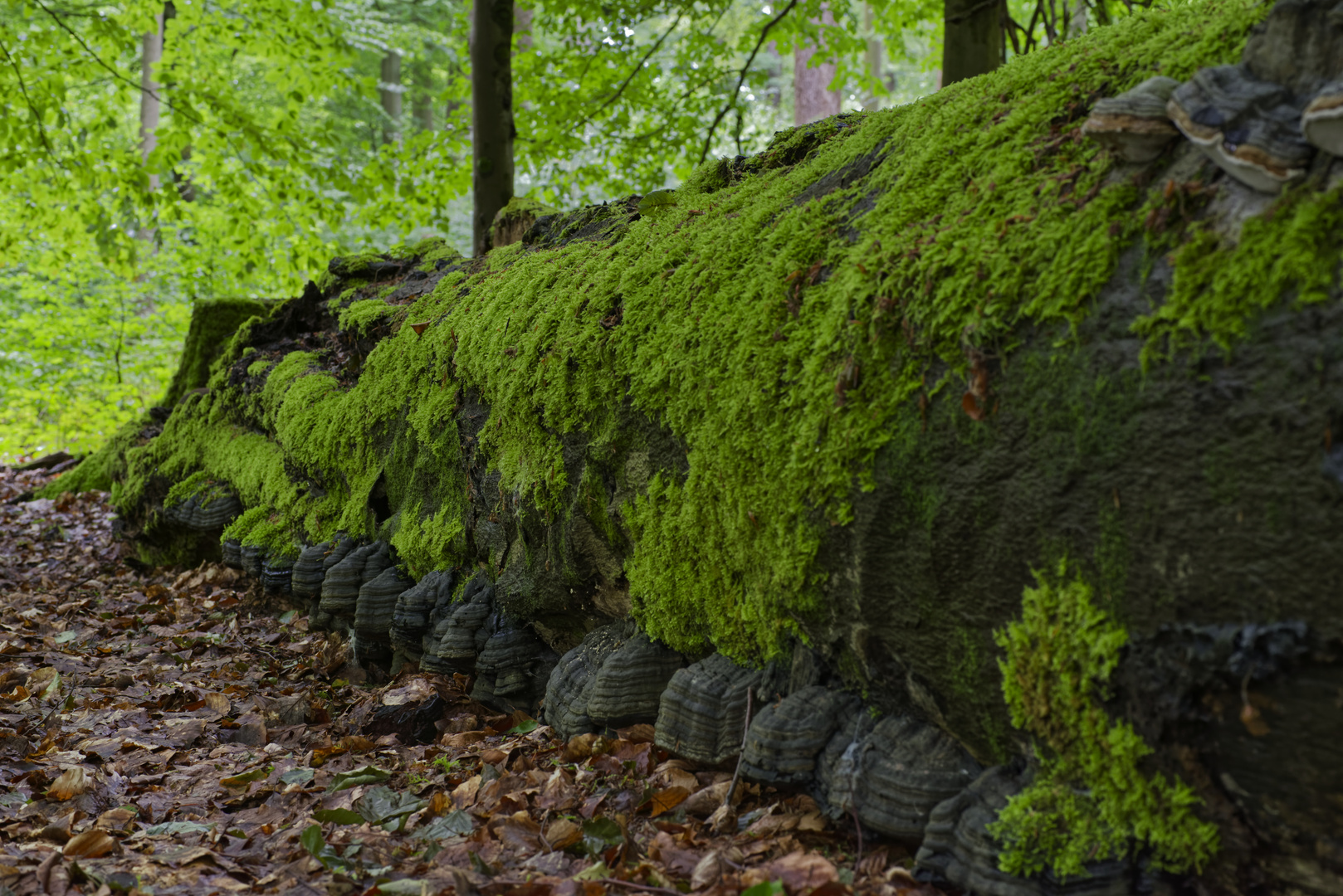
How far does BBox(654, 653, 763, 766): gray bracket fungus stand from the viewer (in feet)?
8.36

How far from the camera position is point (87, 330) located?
13773mm

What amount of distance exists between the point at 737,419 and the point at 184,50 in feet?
33.2

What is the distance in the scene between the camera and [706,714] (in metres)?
2.57

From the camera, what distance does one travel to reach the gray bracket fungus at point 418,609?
13.5 feet

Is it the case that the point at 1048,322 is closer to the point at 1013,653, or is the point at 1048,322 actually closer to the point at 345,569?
the point at 1013,653

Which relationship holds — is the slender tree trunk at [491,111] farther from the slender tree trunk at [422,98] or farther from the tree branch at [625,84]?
the slender tree trunk at [422,98]

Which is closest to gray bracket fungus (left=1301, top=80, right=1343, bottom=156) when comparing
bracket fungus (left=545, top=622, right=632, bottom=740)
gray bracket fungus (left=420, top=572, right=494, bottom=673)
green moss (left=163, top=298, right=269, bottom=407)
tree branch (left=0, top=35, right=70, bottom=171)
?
bracket fungus (left=545, top=622, right=632, bottom=740)

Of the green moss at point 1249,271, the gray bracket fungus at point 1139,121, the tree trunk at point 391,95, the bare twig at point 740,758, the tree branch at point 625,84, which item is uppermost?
the tree trunk at point 391,95

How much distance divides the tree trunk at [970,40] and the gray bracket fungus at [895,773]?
16.2 feet

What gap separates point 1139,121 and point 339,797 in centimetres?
310

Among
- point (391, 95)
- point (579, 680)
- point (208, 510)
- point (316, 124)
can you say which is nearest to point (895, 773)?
point (579, 680)

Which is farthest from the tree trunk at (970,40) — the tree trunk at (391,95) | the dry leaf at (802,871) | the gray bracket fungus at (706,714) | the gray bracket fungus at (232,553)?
the tree trunk at (391,95)

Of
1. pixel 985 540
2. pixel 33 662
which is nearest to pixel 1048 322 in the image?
pixel 985 540

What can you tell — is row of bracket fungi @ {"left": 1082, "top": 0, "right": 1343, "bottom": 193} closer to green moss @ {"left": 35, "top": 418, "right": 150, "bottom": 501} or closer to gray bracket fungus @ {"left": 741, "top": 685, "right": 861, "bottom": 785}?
gray bracket fungus @ {"left": 741, "top": 685, "right": 861, "bottom": 785}
